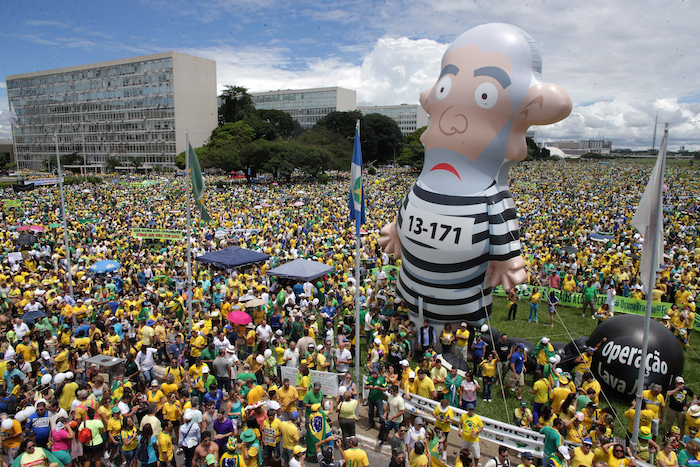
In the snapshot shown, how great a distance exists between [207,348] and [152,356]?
99cm

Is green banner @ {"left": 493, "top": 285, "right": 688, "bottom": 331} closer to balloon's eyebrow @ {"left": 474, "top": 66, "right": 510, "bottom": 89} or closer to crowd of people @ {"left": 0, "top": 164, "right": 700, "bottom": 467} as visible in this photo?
crowd of people @ {"left": 0, "top": 164, "right": 700, "bottom": 467}

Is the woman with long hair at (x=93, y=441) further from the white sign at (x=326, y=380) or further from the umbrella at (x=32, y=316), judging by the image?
the umbrella at (x=32, y=316)

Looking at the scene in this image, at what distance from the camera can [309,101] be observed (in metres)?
106

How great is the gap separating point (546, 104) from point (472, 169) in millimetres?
1805

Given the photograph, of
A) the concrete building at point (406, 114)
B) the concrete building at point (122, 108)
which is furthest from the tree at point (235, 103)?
the concrete building at point (406, 114)

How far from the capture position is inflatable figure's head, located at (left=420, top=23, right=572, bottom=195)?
8.91 meters

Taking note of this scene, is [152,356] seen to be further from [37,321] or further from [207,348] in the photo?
[37,321]

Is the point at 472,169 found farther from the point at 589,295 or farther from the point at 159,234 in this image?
the point at 159,234

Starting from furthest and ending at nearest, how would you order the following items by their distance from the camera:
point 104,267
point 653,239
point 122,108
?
point 122,108, point 104,267, point 653,239

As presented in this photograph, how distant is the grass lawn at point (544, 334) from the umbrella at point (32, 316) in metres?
9.24

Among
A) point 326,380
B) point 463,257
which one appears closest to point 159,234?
point 326,380

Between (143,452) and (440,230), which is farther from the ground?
(440,230)

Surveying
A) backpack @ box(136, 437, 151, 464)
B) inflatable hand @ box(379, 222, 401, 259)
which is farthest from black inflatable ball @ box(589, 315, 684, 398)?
backpack @ box(136, 437, 151, 464)

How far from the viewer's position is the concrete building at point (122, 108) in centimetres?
7988
